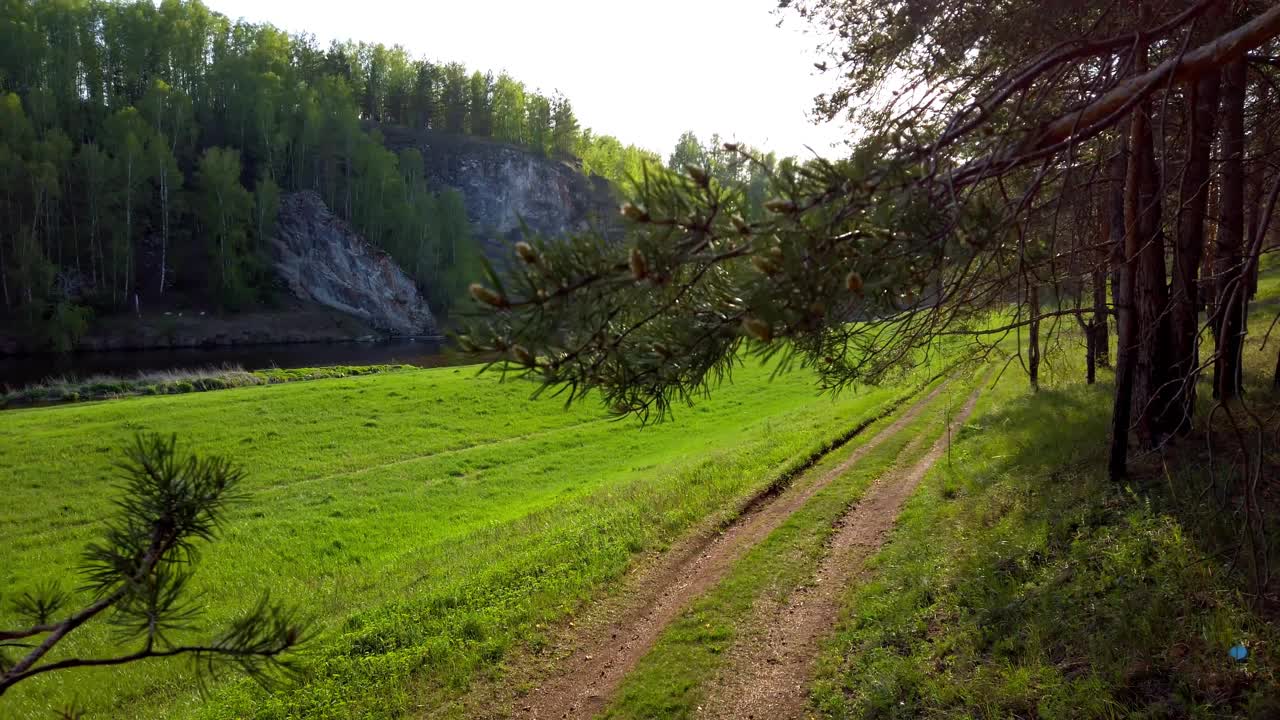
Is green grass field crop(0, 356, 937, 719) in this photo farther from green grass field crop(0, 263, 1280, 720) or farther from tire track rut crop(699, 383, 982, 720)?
tire track rut crop(699, 383, 982, 720)

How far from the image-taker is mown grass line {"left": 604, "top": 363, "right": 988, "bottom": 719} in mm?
5773

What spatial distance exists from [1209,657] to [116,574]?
17.8ft

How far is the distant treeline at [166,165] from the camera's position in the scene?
47.4 metres

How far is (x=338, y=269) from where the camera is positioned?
6575cm

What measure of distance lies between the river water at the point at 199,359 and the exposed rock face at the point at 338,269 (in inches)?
482

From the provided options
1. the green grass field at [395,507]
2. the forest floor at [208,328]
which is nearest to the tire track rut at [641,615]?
the green grass field at [395,507]

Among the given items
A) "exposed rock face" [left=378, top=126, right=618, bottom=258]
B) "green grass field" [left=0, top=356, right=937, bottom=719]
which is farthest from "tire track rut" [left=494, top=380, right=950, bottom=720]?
"exposed rock face" [left=378, top=126, right=618, bottom=258]

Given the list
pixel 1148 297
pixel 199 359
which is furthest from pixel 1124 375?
pixel 199 359

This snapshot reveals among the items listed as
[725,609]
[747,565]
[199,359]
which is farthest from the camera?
[199,359]

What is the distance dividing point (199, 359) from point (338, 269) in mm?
25185

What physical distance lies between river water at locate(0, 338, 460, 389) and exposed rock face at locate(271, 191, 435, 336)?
12237 millimetres

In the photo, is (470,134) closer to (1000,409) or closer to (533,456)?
(533,456)

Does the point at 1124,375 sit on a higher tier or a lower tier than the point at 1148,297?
lower

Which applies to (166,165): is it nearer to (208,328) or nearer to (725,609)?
(208,328)
